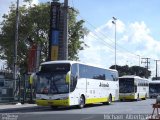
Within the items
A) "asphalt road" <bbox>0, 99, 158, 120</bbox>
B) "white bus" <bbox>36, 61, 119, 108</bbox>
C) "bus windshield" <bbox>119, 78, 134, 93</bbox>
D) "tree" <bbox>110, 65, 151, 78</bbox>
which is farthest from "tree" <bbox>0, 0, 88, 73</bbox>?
"tree" <bbox>110, 65, 151, 78</bbox>

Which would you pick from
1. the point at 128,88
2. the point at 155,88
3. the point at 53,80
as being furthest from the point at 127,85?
the point at 53,80

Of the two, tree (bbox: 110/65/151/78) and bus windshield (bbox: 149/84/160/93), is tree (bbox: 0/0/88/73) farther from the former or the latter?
tree (bbox: 110/65/151/78)

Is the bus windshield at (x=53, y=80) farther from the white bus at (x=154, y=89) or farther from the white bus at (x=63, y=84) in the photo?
the white bus at (x=154, y=89)

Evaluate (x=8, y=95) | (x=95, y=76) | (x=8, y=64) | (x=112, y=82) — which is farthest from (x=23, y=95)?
(x=8, y=64)

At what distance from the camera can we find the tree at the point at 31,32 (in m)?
60.2

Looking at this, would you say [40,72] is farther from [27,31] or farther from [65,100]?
[27,31]

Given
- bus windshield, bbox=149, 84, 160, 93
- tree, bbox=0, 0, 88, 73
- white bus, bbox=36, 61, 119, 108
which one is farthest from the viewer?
bus windshield, bbox=149, 84, 160, 93

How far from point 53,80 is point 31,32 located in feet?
98.6

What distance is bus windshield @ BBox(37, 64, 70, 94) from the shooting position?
1220 inches

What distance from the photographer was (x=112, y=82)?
140ft

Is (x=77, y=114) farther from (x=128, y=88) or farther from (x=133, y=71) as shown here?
(x=133, y=71)

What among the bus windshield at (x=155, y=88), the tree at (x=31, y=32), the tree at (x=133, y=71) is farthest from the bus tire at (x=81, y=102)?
the tree at (x=133, y=71)

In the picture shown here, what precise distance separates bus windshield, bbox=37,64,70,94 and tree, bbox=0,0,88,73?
1105 inches

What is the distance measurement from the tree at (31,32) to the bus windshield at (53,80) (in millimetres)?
28061
